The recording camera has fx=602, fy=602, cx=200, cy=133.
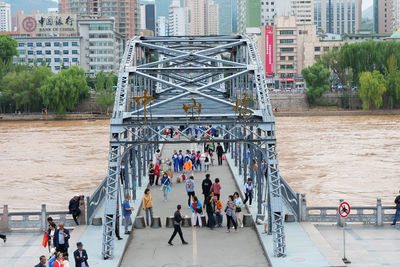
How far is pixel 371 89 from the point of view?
10156cm

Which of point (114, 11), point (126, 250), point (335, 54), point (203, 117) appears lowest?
point (126, 250)

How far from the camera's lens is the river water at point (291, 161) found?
35.5 metres

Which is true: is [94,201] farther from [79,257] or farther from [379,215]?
[379,215]

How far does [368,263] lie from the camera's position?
58.9 feet

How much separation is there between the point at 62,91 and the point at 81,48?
43333mm

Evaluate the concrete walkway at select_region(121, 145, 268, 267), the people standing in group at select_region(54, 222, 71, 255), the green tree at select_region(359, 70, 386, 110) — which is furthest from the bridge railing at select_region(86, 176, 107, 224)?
the green tree at select_region(359, 70, 386, 110)

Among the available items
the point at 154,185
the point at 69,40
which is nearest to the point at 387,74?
the point at 69,40

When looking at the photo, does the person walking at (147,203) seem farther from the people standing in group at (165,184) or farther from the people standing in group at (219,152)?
the people standing in group at (219,152)

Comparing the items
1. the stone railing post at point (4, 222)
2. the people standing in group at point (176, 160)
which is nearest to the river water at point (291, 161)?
the people standing in group at point (176, 160)

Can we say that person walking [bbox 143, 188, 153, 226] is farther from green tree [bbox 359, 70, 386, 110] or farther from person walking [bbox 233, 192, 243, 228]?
green tree [bbox 359, 70, 386, 110]

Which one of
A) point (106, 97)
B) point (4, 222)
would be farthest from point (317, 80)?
point (4, 222)

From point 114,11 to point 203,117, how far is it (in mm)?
174473

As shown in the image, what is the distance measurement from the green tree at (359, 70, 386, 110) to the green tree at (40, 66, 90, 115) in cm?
4924

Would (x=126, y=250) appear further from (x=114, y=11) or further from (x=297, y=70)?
(x=114, y=11)
